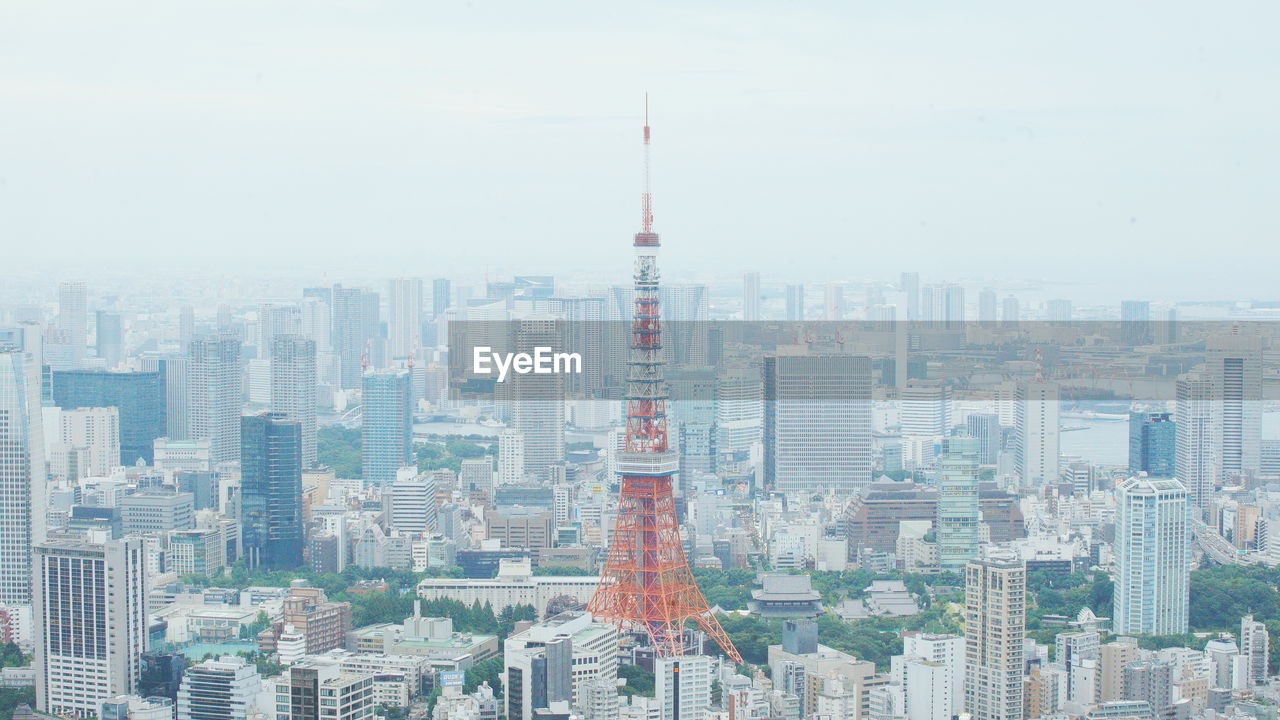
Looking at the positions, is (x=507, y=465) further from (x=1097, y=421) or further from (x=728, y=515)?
(x=1097, y=421)

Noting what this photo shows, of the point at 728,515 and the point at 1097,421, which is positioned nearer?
the point at 728,515

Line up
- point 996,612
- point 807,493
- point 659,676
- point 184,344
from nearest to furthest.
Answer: point 659,676, point 996,612, point 807,493, point 184,344

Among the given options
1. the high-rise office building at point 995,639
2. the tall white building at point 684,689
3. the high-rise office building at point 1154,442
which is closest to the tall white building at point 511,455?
the high-rise office building at point 1154,442

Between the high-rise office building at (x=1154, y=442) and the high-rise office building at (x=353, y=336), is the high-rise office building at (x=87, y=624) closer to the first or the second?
the high-rise office building at (x=1154, y=442)

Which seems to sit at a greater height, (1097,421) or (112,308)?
(112,308)

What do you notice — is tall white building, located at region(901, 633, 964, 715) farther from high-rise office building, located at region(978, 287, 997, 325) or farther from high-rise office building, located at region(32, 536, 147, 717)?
high-rise office building, located at region(978, 287, 997, 325)

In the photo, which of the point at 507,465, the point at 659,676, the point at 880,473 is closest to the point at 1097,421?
the point at 880,473

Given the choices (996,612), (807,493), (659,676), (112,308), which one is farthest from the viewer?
(112,308)
